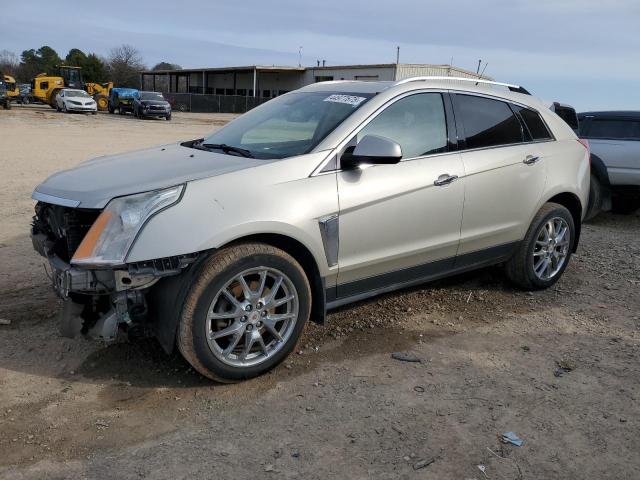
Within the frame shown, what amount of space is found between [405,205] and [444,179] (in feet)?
1.42

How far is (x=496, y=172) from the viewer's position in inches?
182

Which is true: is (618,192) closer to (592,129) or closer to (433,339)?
Result: (592,129)

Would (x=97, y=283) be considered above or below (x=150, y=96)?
below

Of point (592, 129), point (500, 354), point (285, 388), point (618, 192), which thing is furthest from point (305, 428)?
point (592, 129)

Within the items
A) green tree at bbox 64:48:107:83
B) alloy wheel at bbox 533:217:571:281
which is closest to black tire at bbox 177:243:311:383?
alloy wheel at bbox 533:217:571:281

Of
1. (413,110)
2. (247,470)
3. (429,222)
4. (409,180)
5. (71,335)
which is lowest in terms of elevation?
(247,470)

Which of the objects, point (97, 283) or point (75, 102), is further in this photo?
point (75, 102)

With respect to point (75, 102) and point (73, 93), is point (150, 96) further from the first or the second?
point (73, 93)

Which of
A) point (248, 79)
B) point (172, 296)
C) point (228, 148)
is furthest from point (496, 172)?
point (248, 79)

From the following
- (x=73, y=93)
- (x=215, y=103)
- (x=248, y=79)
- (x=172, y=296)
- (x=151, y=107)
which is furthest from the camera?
(x=248, y=79)

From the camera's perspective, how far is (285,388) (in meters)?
3.54

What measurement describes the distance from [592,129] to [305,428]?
26.8 ft

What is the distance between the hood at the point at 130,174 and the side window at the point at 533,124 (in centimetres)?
260

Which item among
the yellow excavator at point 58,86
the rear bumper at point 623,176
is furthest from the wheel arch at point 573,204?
the yellow excavator at point 58,86
